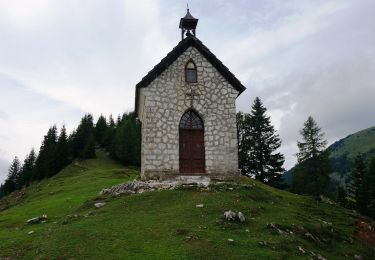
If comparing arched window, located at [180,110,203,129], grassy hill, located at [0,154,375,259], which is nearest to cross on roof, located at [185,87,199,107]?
arched window, located at [180,110,203,129]

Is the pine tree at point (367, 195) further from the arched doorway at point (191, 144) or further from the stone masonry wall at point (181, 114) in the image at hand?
the arched doorway at point (191, 144)

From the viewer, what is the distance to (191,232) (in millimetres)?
16766

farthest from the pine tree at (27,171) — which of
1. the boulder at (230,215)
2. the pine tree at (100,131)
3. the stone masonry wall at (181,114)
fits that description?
the boulder at (230,215)

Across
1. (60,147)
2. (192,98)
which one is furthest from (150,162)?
(60,147)

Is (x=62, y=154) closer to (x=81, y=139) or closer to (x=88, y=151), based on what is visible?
(x=88, y=151)

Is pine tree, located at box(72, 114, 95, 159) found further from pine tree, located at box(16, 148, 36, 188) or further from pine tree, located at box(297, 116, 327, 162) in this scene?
pine tree, located at box(297, 116, 327, 162)

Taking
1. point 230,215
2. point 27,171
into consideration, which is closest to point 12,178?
point 27,171

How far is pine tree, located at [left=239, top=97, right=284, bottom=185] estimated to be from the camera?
219 feet

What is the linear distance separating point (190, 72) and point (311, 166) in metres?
43.6

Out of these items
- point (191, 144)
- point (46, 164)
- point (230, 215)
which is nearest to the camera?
point (230, 215)

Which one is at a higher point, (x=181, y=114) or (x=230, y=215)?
(x=181, y=114)

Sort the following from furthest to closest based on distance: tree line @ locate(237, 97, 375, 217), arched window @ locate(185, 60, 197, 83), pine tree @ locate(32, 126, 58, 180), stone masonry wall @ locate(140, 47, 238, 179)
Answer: pine tree @ locate(32, 126, 58, 180), tree line @ locate(237, 97, 375, 217), arched window @ locate(185, 60, 197, 83), stone masonry wall @ locate(140, 47, 238, 179)

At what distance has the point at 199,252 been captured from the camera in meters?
14.8

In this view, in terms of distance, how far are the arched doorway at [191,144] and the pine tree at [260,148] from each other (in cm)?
3960
